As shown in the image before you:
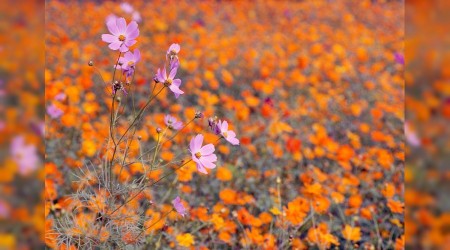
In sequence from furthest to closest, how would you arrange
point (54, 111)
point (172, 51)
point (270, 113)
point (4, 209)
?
point (270, 113)
point (54, 111)
point (172, 51)
point (4, 209)

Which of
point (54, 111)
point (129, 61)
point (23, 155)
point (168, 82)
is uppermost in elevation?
point (54, 111)

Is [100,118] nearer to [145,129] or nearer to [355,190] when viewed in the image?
[145,129]

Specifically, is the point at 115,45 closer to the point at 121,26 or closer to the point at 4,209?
the point at 121,26

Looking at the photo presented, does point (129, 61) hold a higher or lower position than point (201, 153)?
higher

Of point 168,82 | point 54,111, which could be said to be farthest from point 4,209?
point 54,111

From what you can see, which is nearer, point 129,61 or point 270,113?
point 129,61

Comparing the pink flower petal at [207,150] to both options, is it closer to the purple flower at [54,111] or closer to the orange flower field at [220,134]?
the orange flower field at [220,134]

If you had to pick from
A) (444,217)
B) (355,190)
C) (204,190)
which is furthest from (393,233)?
(444,217)
